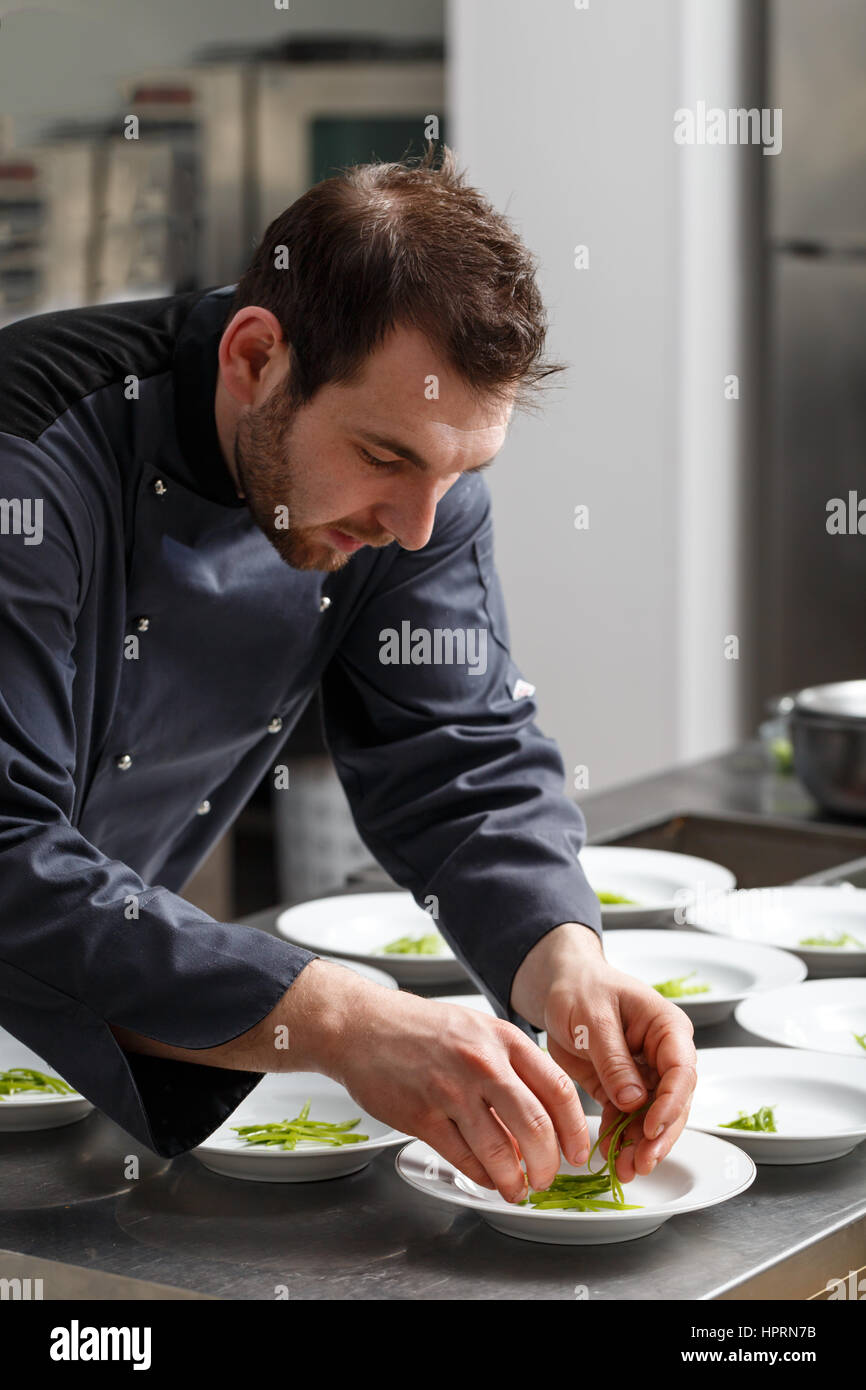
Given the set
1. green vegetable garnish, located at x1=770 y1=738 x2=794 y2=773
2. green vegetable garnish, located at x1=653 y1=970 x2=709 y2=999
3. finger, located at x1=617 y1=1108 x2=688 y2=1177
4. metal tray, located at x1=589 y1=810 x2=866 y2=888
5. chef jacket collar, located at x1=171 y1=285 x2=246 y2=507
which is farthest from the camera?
green vegetable garnish, located at x1=770 y1=738 x2=794 y2=773

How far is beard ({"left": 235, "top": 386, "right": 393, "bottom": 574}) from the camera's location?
150 cm

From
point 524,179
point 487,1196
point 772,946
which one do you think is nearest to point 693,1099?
point 487,1196

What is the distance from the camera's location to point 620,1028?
4.59 ft

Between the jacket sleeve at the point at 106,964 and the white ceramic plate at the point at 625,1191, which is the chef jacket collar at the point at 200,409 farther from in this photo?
the white ceramic plate at the point at 625,1191

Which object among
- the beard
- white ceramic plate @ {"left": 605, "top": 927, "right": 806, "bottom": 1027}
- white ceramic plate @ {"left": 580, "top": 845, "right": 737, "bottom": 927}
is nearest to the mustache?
the beard

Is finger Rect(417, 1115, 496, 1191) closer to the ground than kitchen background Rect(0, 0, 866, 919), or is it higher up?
closer to the ground

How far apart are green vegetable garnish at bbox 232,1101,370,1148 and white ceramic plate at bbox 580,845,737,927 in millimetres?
671

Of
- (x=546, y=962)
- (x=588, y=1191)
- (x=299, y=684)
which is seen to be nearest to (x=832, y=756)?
(x=299, y=684)

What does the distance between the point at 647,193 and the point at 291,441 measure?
2.75 m

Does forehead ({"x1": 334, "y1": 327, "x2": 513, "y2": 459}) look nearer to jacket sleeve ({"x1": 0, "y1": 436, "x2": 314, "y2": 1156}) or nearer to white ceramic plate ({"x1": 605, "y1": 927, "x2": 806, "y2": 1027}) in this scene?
jacket sleeve ({"x1": 0, "y1": 436, "x2": 314, "y2": 1156})

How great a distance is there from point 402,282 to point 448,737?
48 cm

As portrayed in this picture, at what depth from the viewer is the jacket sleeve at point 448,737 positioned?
64.1 inches

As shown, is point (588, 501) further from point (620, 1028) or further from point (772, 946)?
point (620, 1028)
